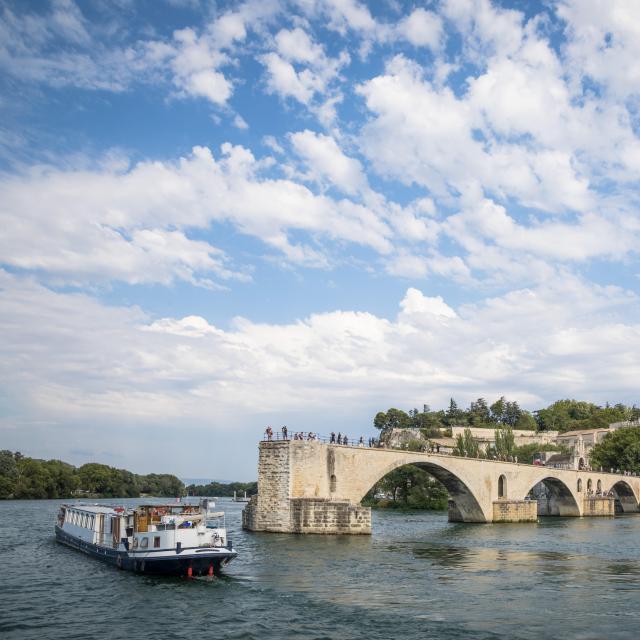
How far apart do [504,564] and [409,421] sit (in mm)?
150555

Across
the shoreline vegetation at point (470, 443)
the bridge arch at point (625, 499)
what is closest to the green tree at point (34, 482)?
the shoreline vegetation at point (470, 443)

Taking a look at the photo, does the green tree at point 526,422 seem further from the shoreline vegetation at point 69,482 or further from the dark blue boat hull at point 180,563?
the dark blue boat hull at point 180,563

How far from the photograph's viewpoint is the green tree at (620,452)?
108 m

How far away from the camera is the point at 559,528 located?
189 feet

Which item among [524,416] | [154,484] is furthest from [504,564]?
[524,416]

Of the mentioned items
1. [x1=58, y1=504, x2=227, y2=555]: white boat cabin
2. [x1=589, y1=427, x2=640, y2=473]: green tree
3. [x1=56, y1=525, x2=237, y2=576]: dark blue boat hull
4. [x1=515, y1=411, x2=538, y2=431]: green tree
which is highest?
[x1=515, y1=411, x2=538, y2=431]: green tree

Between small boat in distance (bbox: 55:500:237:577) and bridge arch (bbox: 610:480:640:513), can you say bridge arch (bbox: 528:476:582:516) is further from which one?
small boat in distance (bbox: 55:500:237:577)

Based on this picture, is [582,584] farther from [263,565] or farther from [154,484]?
[154,484]

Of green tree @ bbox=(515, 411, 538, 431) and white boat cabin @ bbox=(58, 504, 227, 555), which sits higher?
green tree @ bbox=(515, 411, 538, 431)

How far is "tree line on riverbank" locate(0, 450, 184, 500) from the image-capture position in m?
91.9

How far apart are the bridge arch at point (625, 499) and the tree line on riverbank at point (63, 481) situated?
6883 centimetres

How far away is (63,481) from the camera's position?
3819 inches

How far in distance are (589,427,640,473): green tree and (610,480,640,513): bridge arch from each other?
10098 mm

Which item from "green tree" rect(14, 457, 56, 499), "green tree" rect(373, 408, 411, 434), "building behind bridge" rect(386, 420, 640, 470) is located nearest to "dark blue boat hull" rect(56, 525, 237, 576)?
"green tree" rect(14, 457, 56, 499)
